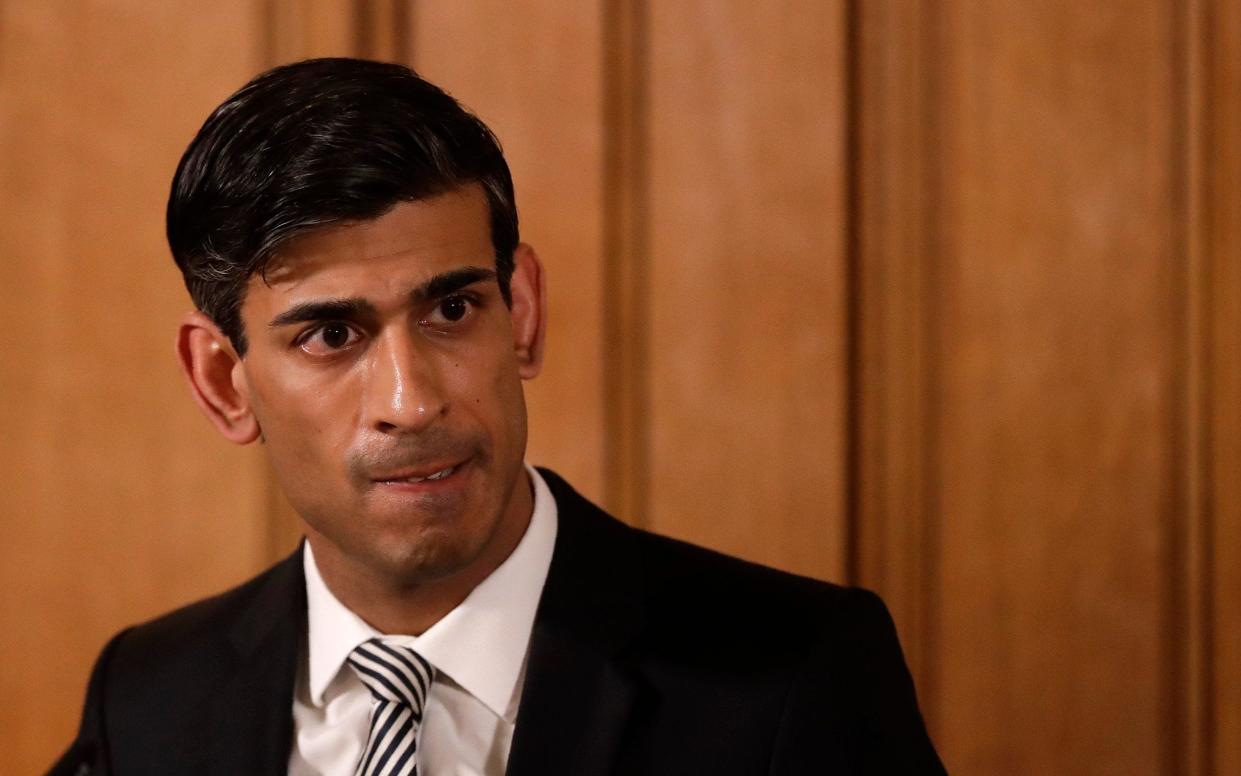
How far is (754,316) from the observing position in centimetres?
155

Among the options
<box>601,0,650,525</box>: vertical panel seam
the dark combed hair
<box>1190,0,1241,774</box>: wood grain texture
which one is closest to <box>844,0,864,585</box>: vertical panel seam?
<box>601,0,650,525</box>: vertical panel seam

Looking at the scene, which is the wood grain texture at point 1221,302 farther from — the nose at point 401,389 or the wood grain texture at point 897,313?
the nose at point 401,389

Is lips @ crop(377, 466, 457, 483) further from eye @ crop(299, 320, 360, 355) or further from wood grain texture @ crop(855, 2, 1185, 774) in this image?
wood grain texture @ crop(855, 2, 1185, 774)

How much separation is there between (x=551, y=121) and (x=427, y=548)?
0.67 m

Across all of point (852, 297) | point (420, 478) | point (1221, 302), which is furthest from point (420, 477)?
point (1221, 302)

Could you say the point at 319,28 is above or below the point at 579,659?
above

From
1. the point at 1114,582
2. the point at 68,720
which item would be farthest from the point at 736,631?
the point at 68,720

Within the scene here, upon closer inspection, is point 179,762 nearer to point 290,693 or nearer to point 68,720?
point 290,693

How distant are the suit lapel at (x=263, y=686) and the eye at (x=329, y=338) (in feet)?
1.01

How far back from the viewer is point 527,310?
1156 mm

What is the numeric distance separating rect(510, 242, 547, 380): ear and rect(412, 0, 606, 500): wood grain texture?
389mm

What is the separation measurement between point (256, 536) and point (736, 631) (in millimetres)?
682

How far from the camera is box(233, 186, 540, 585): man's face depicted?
102 centimetres

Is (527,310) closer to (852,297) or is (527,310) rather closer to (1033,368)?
(852,297)
